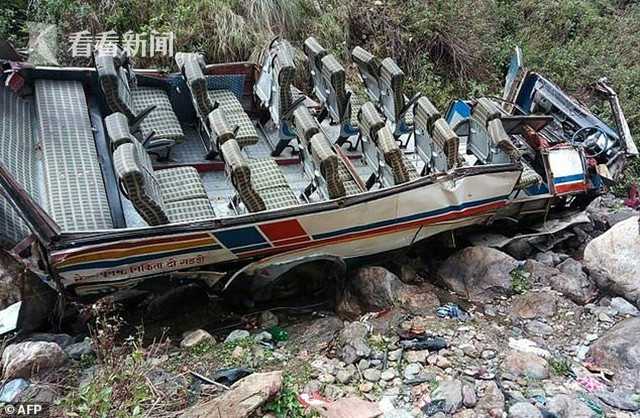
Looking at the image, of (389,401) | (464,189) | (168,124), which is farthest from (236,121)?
(389,401)

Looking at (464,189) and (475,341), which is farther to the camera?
(464,189)

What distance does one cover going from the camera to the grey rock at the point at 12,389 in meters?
3.24

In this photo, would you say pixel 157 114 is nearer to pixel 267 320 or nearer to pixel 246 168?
pixel 246 168

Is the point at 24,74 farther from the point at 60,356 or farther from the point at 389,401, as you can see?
the point at 389,401

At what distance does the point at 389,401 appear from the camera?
3613mm

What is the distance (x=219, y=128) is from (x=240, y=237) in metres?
0.90

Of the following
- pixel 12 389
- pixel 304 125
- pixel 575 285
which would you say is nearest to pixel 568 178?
pixel 575 285

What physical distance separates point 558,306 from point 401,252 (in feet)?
4.77

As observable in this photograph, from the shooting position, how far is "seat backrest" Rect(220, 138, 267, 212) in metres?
3.99

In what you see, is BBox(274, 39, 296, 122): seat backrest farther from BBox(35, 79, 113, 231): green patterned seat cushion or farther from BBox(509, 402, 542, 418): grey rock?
BBox(509, 402, 542, 418): grey rock

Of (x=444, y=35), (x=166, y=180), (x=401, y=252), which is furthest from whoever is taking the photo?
(x=444, y=35)

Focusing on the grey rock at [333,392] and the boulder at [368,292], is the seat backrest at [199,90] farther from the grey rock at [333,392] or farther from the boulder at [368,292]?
the grey rock at [333,392]

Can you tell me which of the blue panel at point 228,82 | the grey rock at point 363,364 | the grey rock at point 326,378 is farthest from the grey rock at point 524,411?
the blue panel at point 228,82

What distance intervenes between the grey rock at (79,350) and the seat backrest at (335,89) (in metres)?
3.09
